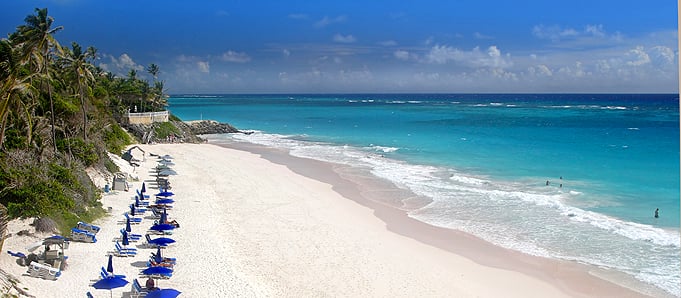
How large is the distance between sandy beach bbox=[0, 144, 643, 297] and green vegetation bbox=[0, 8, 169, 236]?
1112 mm

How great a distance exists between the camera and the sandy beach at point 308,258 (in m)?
14.7

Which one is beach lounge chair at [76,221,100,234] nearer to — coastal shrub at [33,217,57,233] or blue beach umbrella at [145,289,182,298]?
coastal shrub at [33,217,57,233]

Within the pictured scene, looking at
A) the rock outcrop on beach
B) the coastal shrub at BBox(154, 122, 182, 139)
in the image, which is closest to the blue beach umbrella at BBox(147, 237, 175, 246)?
the coastal shrub at BBox(154, 122, 182, 139)

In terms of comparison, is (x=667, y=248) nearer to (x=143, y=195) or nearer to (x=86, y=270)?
(x=86, y=270)

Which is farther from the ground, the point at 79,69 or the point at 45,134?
the point at 79,69

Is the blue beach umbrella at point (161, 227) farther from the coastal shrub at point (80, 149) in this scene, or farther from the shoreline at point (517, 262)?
the coastal shrub at point (80, 149)

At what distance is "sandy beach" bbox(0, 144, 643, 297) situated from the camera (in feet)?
48.3

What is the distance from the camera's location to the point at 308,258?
679 inches

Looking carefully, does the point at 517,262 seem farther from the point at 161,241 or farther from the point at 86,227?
the point at 86,227

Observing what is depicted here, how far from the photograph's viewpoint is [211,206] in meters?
23.6

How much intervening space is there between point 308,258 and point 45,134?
1350 centimetres

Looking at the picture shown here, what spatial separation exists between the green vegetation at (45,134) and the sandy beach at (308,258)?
3.65ft

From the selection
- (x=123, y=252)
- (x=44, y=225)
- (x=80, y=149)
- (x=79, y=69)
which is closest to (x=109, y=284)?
(x=123, y=252)

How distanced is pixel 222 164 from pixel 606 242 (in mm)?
24218
